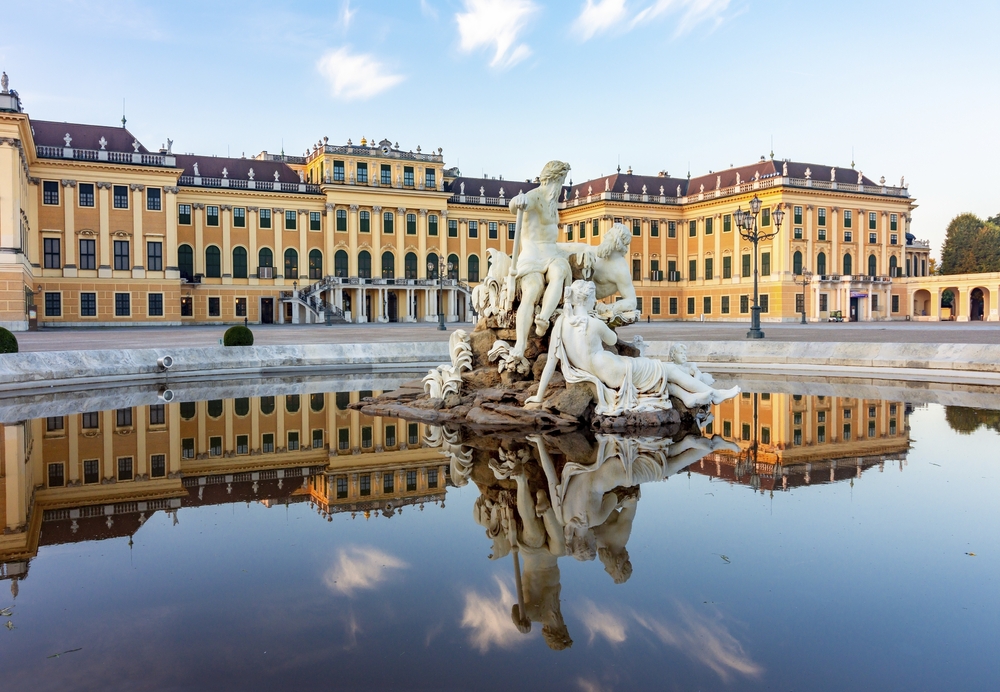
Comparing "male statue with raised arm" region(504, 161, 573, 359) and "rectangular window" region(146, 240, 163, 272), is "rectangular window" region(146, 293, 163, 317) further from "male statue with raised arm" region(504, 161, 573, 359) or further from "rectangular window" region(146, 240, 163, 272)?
"male statue with raised arm" region(504, 161, 573, 359)

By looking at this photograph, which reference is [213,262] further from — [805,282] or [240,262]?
[805,282]

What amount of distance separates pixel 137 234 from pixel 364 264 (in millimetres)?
18196

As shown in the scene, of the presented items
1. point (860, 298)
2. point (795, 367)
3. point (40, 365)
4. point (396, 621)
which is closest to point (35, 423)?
point (40, 365)

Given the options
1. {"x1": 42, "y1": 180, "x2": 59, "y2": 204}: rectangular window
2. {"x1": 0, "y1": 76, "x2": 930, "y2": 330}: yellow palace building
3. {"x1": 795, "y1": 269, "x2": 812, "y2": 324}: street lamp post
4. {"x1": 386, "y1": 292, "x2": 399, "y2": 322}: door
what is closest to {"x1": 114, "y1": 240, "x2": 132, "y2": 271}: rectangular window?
{"x1": 0, "y1": 76, "x2": 930, "y2": 330}: yellow palace building

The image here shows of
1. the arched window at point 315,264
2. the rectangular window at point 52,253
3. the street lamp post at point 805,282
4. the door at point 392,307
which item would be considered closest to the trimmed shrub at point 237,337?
the rectangular window at point 52,253

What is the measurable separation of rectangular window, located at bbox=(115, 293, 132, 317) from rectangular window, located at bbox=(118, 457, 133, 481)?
49.7m

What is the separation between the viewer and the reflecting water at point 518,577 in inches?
128

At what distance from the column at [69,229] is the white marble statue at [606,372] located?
50.4 m

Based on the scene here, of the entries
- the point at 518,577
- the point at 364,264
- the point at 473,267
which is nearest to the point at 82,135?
the point at 364,264

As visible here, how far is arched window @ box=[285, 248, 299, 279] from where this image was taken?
2447 inches

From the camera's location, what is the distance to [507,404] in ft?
32.0

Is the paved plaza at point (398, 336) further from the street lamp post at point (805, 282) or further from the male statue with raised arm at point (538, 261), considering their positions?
the street lamp post at point (805, 282)

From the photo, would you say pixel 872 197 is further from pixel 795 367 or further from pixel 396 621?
pixel 396 621

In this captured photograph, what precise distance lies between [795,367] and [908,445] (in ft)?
29.8
